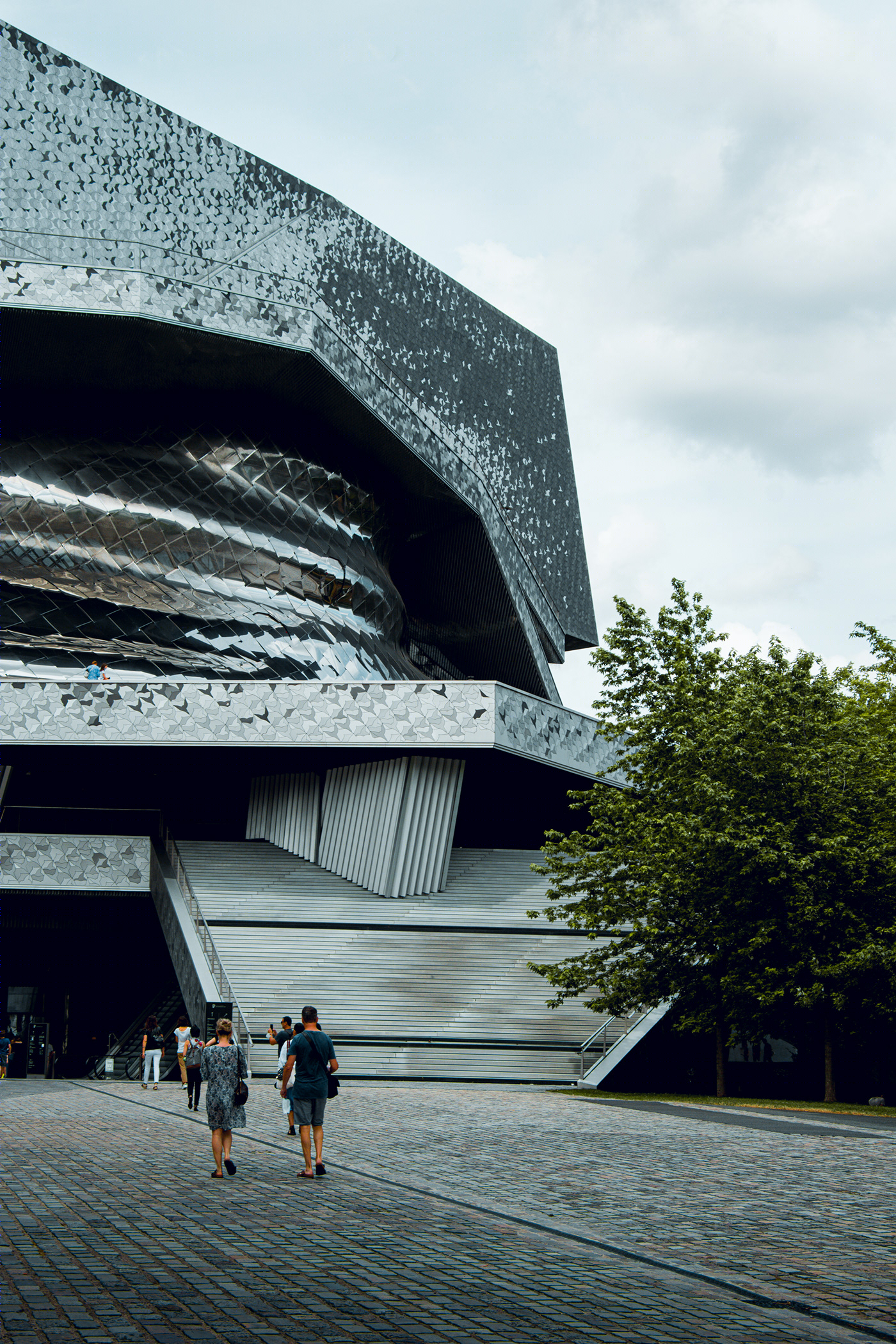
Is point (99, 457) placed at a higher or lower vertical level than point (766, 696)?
higher

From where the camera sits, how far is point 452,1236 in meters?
8.41

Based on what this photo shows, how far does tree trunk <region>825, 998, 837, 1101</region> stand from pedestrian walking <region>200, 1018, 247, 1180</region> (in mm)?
13882

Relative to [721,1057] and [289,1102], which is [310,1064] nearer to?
[289,1102]

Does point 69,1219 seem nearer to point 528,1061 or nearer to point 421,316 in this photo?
point 528,1061

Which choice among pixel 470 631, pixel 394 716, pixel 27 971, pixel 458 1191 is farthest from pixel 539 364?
pixel 458 1191

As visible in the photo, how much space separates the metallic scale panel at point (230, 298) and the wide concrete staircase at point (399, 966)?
7.46 m

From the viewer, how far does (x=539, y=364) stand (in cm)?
5397

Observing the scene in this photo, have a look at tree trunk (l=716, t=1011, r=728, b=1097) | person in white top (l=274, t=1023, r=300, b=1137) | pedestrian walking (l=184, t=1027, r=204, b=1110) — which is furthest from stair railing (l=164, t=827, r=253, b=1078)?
tree trunk (l=716, t=1011, r=728, b=1097)

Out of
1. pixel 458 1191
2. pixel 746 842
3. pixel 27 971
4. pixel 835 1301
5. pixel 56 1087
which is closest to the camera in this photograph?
pixel 835 1301

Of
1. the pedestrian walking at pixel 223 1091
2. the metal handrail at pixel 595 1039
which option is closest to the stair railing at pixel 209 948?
the metal handrail at pixel 595 1039

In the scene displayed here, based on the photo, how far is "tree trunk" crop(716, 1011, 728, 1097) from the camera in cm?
2389

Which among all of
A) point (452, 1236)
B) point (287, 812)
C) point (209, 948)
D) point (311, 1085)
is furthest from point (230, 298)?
point (452, 1236)

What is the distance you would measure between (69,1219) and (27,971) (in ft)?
102

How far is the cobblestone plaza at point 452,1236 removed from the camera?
621 centimetres
